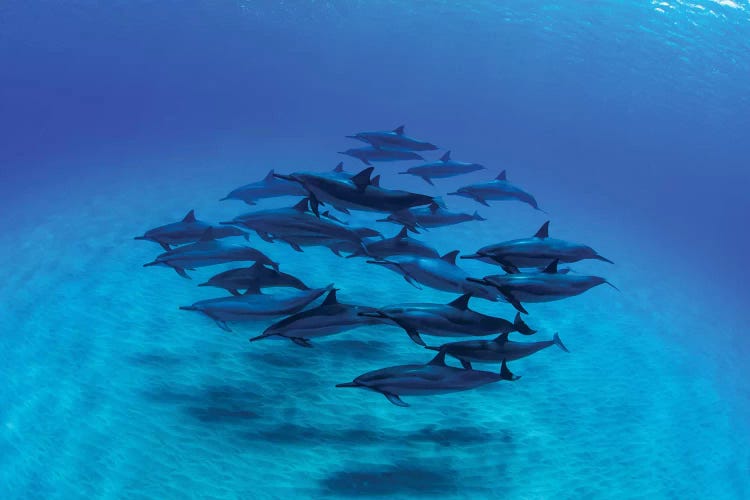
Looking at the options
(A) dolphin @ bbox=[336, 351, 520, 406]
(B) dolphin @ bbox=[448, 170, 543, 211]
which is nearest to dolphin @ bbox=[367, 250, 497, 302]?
(A) dolphin @ bbox=[336, 351, 520, 406]

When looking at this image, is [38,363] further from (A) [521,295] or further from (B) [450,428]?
(A) [521,295]

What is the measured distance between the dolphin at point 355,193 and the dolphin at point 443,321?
0.96 m

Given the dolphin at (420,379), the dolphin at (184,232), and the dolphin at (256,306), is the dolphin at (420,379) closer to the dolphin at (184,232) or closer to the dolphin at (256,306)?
the dolphin at (256,306)

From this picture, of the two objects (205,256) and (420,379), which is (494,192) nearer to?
(420,379)

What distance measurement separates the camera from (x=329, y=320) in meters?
4.13

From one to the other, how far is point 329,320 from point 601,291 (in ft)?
38.3

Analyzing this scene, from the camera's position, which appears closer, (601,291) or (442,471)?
(442,471)

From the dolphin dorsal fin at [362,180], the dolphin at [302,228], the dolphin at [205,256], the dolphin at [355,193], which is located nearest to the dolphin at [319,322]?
the dolphin at [355,193]

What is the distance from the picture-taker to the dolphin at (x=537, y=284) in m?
4.11

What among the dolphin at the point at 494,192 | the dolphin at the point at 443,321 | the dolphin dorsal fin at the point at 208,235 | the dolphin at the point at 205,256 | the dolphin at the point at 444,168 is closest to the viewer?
the dolphin at the point at 443,321

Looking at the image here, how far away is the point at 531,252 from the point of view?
459 cm

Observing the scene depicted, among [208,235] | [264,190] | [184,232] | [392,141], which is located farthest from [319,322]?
[392,141]

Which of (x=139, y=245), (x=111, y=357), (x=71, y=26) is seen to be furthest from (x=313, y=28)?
(x=111, y=357)

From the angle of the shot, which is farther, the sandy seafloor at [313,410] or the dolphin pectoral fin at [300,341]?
the sandy seafloor at [313,410]
